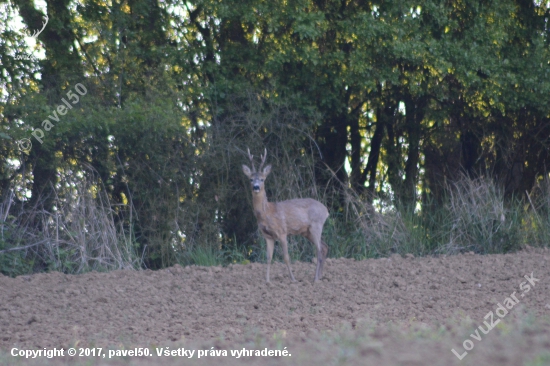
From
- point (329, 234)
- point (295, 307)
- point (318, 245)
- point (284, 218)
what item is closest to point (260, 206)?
point (284, 218)

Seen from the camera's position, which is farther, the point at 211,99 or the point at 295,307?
the point at 211,99

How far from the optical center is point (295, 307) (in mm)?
8266

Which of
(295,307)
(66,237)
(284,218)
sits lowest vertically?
Result: (295,307)

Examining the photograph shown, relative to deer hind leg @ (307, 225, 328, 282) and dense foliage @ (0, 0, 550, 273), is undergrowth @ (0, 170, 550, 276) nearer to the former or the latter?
dense foliage @ (0, 0, 550, 273)

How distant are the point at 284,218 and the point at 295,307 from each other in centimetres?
207

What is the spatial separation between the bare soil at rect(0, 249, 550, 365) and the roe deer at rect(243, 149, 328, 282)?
0.42 m

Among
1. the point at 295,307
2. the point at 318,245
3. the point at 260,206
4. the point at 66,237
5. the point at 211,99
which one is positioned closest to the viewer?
the point at 295,307

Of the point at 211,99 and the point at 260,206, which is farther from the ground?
the point at 211,99

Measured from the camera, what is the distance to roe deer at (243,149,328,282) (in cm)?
1002

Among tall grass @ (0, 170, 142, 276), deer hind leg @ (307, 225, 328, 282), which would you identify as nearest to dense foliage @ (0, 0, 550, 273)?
tall grass @ (0, 170, 142, 276)

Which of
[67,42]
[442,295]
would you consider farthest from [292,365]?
[67,42]

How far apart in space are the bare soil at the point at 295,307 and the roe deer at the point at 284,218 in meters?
0.42

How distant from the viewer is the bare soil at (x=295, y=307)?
5.18 metres

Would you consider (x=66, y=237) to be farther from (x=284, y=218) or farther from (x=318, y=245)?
(x=318, y=245)
